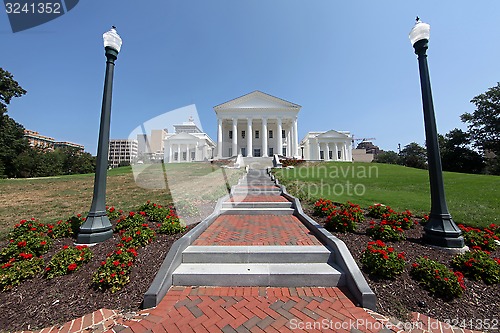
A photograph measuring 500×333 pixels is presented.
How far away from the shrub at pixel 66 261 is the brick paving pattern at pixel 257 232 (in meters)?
1.90

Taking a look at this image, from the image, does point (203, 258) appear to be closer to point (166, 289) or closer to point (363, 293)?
point (166, 289)

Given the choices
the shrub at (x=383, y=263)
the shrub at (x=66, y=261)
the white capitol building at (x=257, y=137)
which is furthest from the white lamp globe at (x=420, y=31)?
the white capitol building at (x=257, y=137)

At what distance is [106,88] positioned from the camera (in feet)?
15.5

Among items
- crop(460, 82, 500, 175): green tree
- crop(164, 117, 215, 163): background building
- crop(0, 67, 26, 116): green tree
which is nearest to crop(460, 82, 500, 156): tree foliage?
crop(460, 82, 500, 175): green tree

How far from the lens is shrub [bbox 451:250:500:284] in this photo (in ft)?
9.96

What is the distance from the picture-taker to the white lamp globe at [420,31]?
4.51m

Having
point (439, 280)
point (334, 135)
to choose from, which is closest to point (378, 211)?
point (439, 280)

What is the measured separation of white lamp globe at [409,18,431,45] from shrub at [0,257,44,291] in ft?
28.5

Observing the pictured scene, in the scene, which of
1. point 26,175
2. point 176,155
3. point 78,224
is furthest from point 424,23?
point 26,175

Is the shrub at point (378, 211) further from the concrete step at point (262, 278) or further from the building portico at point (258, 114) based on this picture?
the building portico at point (258, 114)

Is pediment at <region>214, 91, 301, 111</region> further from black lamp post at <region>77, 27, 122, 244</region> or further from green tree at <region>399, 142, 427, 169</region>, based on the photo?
green tree at <region>399, 142, 427, 169</region>

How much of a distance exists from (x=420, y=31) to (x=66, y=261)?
8.38 metres

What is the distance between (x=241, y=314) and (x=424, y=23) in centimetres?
681

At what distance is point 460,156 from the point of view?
121 feet
